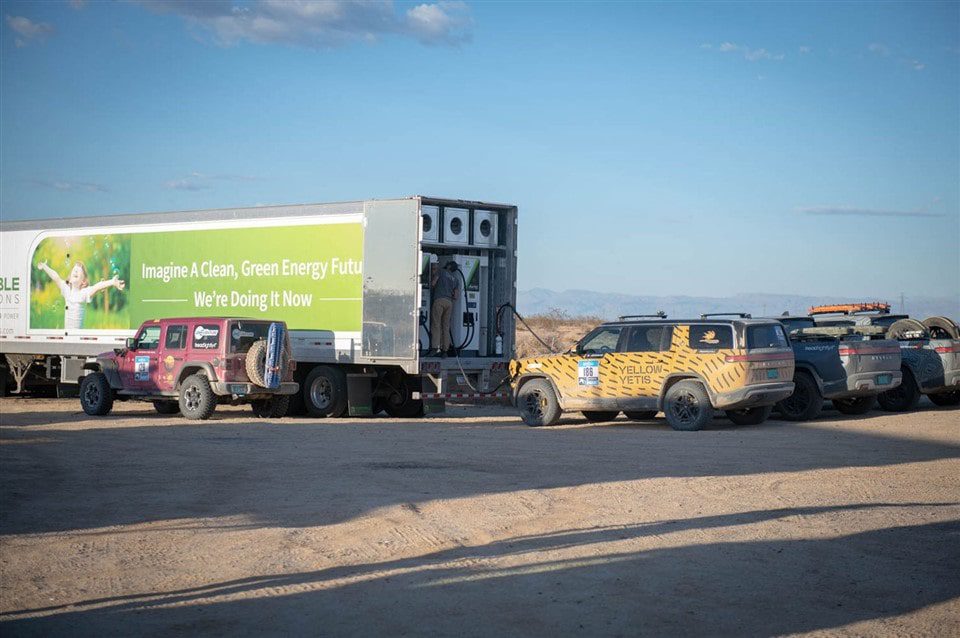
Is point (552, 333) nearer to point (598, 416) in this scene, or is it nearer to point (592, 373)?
point (598, 416)

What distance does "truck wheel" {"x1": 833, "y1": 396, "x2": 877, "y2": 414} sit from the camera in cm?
2297

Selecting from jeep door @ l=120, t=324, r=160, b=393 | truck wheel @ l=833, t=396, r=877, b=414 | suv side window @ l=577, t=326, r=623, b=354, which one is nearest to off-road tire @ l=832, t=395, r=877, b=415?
truck wheel @ l=833, t=396, r=877, b=414

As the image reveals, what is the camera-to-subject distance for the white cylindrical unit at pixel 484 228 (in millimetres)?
21969

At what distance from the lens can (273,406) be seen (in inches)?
876

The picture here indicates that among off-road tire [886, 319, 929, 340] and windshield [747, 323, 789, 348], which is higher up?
off-road tire [886, 319, 929, 340]

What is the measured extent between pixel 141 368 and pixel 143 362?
0.40 ft

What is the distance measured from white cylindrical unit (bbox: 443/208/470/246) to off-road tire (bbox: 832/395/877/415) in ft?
26.2

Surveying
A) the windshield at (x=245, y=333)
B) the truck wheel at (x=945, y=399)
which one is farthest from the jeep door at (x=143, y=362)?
the truck wheel at (x=945, y=399)

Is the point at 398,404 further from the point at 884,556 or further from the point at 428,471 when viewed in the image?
the point at 884,556

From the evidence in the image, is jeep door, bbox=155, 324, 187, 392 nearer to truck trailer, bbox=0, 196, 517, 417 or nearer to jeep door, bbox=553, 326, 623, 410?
truck trailer, bbox=0, 196, 517, 417

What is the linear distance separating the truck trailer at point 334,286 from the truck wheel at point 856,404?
Answer: 6873 millimetres

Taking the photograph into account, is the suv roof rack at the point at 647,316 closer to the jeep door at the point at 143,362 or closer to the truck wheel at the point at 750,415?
the truck wheel at the point at 750,415

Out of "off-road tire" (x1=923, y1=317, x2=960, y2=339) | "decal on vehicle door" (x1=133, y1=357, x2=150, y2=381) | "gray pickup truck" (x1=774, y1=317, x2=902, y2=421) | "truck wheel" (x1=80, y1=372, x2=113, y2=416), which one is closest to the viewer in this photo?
"gray pickup truck" (x1=774, y1=317, x2=902, y2=421)

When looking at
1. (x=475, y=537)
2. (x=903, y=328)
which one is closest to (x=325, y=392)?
(x=903, y=328)
